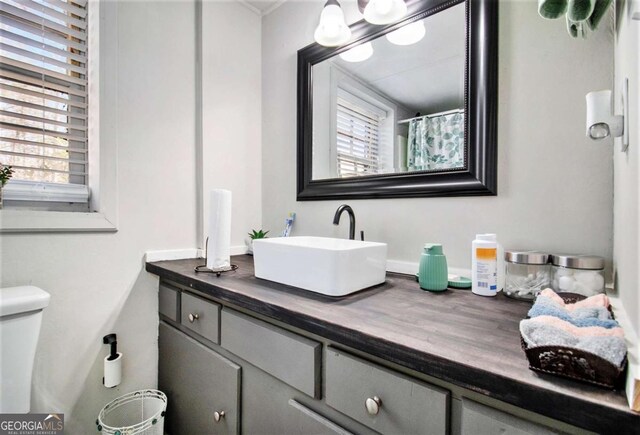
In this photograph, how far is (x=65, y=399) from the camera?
A: 1.18 metres

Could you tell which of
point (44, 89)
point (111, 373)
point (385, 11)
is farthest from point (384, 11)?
point (111, 373)

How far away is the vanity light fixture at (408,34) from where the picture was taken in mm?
1121

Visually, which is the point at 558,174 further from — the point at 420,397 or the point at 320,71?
the point at 320,71

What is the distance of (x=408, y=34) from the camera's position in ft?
3.79

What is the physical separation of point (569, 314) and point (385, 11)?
1113 mm

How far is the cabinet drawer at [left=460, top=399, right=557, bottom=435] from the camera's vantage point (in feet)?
1.42

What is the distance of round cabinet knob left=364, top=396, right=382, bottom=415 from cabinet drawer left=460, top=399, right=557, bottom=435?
149mm

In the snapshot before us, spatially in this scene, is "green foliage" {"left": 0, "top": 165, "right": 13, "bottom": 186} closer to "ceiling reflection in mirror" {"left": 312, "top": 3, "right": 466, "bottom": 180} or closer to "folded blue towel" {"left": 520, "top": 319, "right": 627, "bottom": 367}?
"ceiling reflection in mirror" {"left": 312, "top": 3, "right": 466, "bottom": 180}

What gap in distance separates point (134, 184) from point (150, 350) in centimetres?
77

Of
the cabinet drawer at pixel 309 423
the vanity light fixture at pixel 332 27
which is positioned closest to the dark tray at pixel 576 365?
the cabinet drawer at pixel 309 423

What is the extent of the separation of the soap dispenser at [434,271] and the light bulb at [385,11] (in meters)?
0.86

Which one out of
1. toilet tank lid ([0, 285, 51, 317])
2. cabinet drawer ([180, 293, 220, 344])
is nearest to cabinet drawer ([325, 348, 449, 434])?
cabinet drawer ([180, 293, 220, 344])

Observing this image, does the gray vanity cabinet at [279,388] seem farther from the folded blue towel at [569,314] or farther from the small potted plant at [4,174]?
the small potted plant at [4,174]

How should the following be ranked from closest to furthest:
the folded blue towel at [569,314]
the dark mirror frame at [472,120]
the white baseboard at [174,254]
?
the folded blue towel at [569,314], the dark mirror frame at [472,120], the white baseboard at [174,254]
